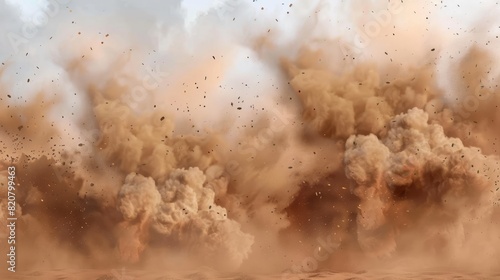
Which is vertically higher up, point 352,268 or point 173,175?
point 173,175

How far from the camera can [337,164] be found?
427 inches

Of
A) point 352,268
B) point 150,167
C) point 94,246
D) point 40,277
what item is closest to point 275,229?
point 352,268

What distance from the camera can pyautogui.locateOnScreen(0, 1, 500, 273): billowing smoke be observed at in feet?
34.9

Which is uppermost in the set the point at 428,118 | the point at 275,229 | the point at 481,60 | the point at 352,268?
the point at 481,60

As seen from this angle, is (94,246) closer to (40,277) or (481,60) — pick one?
(40,277)

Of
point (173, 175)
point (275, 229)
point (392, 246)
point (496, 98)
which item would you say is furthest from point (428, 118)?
point (173, 175)

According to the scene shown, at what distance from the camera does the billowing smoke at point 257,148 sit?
1062 cm

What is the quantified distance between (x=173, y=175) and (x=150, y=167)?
1.41 ft

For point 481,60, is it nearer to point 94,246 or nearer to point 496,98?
point 496,98

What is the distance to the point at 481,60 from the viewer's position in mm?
10828

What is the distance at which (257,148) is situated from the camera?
10.9 m

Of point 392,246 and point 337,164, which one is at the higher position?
point 337,164

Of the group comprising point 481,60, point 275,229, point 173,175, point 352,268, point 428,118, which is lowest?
point 352,268

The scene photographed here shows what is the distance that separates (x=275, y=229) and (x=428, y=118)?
3.27 meters
